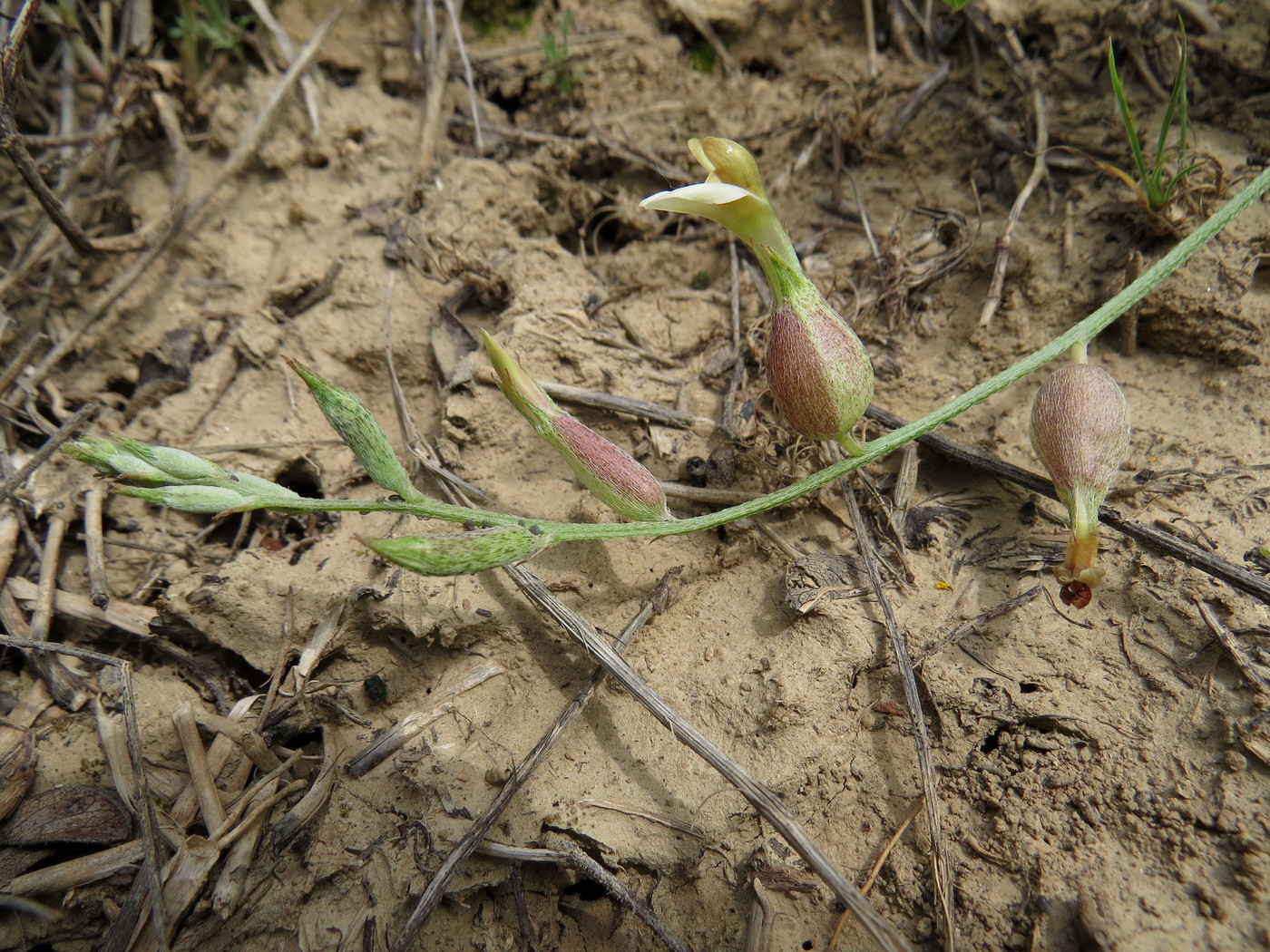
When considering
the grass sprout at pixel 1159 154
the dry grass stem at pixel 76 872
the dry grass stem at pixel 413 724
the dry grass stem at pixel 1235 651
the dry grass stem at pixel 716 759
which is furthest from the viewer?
the grass sprout at pixel 1159 154

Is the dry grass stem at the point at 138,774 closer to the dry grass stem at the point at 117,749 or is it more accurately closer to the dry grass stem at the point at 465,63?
the dry grass stem at the point at 117,749

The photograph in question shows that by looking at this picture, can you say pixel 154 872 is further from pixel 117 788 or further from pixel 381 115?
pixel 381 115

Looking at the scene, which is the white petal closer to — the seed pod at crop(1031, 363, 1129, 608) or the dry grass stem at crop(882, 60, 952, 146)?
the seed pod at crop(1031, 363, 1129, 608)

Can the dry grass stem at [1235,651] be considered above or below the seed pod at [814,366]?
below

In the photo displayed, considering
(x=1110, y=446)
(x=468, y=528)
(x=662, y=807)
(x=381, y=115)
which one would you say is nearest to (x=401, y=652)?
(x=468, y=528)

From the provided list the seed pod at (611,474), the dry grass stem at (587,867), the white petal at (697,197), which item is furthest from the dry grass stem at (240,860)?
the white petal at (697,197)

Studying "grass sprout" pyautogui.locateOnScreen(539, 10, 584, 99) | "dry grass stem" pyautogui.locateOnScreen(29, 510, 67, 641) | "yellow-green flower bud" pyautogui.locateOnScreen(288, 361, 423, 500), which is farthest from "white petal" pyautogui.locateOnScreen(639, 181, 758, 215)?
"dry grass stem" pyautogui.locateOnScreen(29, 510, 67, 641)
